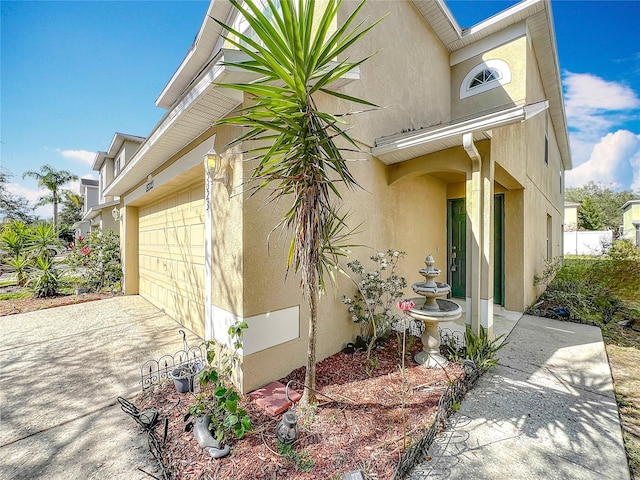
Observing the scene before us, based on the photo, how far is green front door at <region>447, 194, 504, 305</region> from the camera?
7797 mm

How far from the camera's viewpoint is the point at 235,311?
3.55m

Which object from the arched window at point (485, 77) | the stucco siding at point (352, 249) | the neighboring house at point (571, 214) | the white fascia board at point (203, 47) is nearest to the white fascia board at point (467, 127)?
the stucco siding at point (352, 249)

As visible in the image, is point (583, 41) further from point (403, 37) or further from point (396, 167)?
point (396, 167)

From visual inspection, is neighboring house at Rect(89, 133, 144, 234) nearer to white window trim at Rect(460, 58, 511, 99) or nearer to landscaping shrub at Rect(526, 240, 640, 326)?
white window trim at Rect(460, 58, 511, 99)

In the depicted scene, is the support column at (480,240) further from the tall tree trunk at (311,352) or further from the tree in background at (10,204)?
the tree in background at (10,204)

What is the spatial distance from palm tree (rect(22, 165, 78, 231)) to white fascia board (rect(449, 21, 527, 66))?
39.2 meters

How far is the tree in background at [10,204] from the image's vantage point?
14.8 metres

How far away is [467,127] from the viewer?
4.31m

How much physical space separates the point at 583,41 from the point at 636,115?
18.3m

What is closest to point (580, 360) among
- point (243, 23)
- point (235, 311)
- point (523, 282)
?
point (523, 282)

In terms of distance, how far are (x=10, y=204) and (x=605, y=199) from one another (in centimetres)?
6544

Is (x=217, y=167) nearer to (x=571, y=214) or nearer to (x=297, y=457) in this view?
(x=297, y=457)

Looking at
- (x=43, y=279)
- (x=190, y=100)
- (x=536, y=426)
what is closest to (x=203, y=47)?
(x=190, y=100)

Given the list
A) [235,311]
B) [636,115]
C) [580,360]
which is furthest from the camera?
[636,115]
